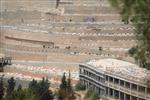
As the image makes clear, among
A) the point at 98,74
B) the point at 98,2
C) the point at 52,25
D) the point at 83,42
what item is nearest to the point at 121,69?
the point at 98,74

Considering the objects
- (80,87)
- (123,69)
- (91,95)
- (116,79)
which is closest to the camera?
(116,79)

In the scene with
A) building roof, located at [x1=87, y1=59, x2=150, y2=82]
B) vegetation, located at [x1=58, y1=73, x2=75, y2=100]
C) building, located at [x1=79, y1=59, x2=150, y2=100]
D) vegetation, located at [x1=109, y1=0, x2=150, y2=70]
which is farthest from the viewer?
vegetation, located at [x1=58, y1=73, x2=75, y2=100]

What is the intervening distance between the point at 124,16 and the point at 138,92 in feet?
25.1

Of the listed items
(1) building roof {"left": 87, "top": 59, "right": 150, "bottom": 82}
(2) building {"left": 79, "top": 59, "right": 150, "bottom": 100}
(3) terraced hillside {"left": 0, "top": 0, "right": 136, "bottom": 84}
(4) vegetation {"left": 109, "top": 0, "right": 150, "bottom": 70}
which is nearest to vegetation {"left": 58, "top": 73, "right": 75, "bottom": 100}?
(2) building {"left": 79, "top": 59, "right": 150, "bottom": 100}

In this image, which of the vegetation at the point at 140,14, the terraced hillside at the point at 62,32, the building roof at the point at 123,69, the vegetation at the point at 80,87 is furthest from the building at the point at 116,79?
the vegetation at the point at 140,14

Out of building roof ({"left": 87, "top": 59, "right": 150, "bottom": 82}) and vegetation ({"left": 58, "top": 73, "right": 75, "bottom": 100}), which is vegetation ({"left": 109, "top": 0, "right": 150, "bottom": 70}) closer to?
building roof ({"left": 87, "top": 59, "right": 150, "bottom": 82})

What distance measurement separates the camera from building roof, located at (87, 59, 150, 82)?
1109 inches

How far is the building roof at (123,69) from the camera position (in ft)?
92.4

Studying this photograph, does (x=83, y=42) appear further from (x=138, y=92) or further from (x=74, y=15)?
(x=138, y=92)

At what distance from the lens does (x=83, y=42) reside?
43906 mm

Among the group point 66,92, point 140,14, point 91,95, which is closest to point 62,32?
point 91,95

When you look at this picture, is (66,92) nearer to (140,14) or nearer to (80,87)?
(80,87)

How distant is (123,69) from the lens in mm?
30062

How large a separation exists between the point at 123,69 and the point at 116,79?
1.16m
